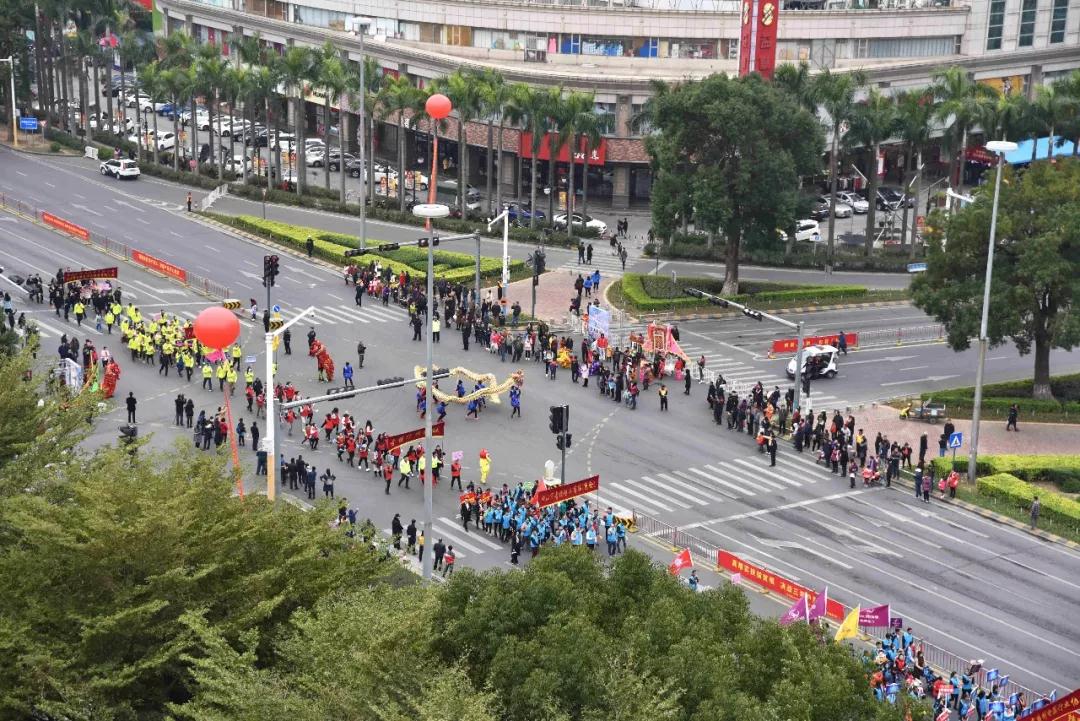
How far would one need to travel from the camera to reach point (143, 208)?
102 meters

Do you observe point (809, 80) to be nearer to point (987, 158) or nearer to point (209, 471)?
point (987, 158)

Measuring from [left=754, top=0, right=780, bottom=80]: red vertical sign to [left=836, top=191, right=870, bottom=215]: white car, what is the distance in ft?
54.6

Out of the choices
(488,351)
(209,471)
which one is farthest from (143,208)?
(209,471)

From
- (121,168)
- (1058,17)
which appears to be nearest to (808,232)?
(1058,17)

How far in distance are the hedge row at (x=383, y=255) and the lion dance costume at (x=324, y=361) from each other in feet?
51.4

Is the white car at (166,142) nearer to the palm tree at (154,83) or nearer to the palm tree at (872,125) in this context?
the palm tree at (154,83)

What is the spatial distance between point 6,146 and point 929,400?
7887cm

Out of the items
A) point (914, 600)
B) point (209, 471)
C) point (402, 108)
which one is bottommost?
point (914, 600)

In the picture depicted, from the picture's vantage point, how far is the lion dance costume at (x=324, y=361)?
2692 inches

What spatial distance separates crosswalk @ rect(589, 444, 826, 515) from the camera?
187 ft

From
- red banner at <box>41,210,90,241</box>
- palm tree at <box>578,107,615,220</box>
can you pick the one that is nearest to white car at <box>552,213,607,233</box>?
palm tree at <box>578,107,615,220</box>

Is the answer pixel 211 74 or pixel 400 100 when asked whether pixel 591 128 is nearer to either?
pixel 400 100

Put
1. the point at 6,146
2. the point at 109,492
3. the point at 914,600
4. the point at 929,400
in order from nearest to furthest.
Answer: the point at 109,492, the point at 914,600, the point at 929,400, the point at 6,146

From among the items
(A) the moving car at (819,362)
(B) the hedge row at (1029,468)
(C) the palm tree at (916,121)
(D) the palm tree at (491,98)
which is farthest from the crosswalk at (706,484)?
(D) the palm tree at (491,98)
